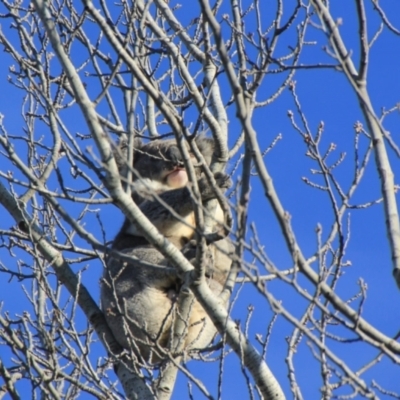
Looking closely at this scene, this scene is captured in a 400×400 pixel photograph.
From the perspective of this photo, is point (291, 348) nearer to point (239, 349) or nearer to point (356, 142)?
point (239, 349)

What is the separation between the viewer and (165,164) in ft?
23.5

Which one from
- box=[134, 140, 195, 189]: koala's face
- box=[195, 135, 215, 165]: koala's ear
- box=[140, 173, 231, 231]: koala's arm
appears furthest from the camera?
box=[195, 135, 215, 165]: koala's ear

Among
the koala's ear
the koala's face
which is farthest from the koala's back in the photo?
the koala's ear

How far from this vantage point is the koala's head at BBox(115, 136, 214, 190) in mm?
7004

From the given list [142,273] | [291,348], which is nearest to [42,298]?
[142,273]

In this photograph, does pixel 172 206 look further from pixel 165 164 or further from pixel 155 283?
pixel 165 164

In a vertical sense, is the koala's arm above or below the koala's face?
below

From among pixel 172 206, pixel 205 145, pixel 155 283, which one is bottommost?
pixel 155 283

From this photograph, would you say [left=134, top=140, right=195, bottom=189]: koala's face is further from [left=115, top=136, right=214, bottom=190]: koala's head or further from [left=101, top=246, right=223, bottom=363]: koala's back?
[left=101, top=246, right=223, bottom=363]: koala's back

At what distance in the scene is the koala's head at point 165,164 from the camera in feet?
23.0

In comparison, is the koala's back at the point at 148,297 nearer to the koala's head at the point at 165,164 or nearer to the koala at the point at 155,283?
the koala at the point at 155,283

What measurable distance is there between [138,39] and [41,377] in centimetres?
194

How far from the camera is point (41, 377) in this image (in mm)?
4266

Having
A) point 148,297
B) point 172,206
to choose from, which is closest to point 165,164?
point 172,206
